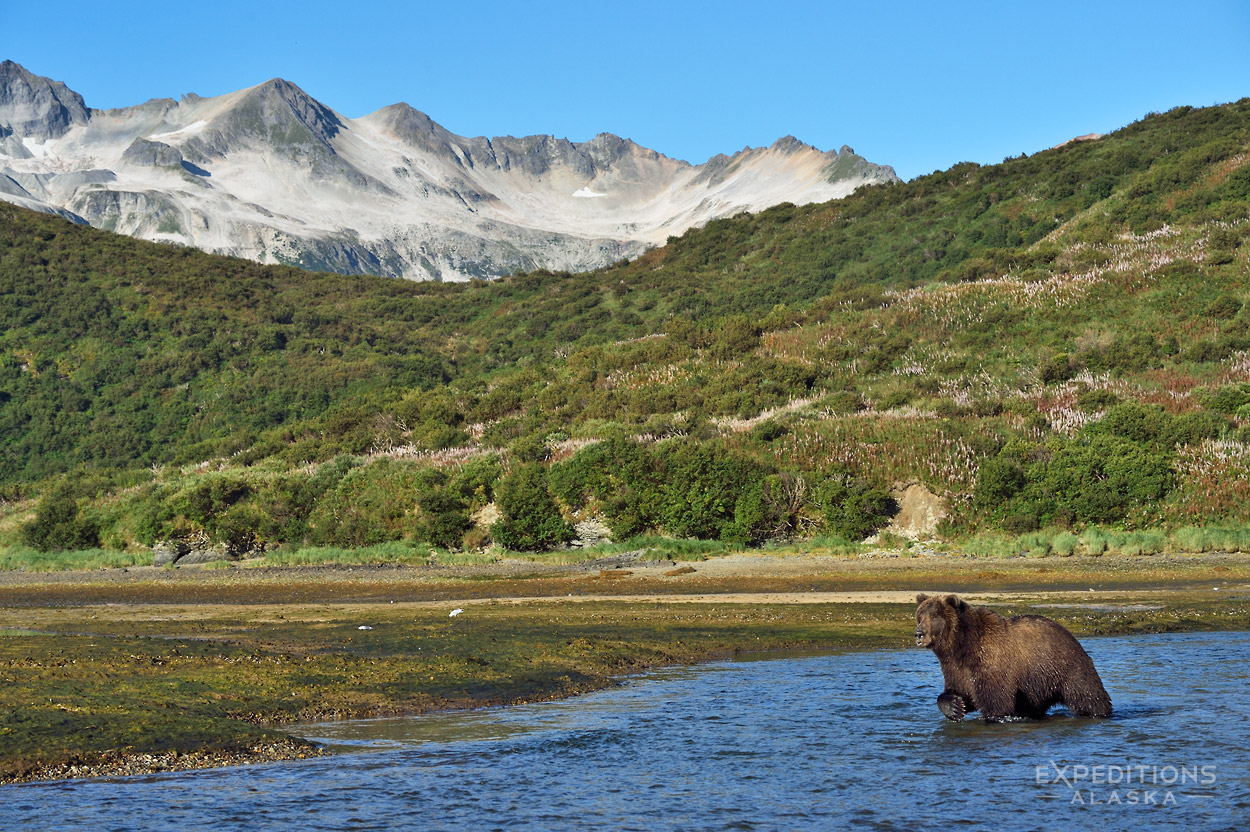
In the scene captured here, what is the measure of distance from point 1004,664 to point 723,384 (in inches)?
1185

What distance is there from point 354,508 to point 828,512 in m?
14.2

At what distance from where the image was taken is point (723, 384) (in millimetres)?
39500

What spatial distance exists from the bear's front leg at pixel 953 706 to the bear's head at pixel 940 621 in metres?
0.49

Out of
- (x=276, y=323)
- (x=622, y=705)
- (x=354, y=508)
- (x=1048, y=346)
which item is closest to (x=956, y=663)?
(x=622, y=705)

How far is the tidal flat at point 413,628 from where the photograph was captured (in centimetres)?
951

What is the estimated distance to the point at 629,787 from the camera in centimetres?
775

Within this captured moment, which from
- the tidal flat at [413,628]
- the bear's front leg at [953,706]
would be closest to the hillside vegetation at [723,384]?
the tidal flat at [413,628]

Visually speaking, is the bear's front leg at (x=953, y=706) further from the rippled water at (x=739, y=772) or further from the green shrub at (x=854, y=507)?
the green shrub at (x=854, y=507)

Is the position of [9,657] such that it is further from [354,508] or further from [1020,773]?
[354,508]

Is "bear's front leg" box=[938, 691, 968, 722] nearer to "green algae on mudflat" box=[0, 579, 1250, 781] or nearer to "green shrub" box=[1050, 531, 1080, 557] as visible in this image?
"green algae on mudflat" box=[0, 579, 1250, 781]

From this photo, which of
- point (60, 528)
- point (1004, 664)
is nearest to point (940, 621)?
point (1004, 664)

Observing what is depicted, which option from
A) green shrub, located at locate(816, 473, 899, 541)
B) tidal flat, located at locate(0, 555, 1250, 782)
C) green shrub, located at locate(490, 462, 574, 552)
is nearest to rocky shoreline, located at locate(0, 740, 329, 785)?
tidal flat, located at locate(0, 555, 1250, 782)

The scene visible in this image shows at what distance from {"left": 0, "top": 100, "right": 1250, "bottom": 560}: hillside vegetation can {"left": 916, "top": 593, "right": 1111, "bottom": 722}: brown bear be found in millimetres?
15827

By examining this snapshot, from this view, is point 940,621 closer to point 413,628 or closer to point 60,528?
point 413,628
